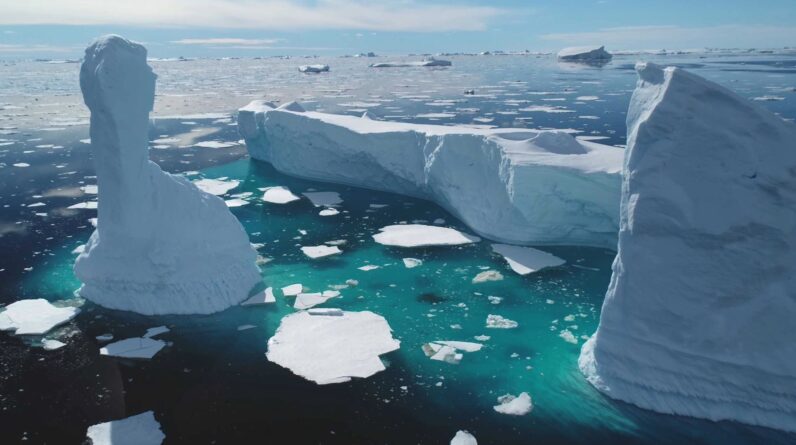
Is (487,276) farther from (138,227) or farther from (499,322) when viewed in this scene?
(138,227)

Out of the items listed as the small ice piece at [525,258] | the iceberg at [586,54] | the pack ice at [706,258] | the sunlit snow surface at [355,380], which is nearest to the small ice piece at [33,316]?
the sunlit snow surface at [355,380]

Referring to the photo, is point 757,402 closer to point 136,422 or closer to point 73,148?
point 136,422

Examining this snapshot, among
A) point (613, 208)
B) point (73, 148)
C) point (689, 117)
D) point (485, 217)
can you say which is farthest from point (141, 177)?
point (73, 148)

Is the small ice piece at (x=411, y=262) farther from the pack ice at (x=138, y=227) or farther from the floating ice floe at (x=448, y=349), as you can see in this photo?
the pack ice at (x=138, y=227)

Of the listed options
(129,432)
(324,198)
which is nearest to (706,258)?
(129,432)

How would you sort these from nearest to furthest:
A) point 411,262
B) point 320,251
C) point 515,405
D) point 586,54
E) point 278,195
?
point 515,405 → point 411,262 → point 320,251 → point 278,195 → point 586,54

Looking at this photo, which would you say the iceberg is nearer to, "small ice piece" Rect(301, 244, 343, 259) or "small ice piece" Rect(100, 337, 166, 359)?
"small ice piece" Rect(301, 244, 343, 259)
